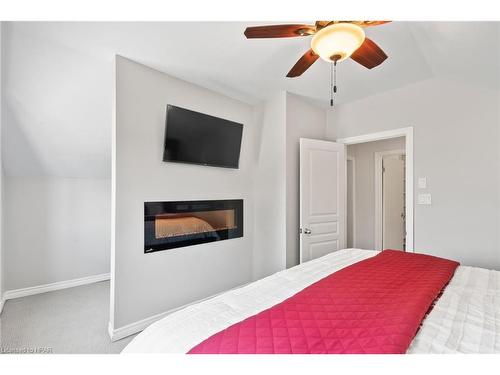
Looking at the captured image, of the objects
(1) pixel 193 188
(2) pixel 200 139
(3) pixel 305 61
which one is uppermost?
(3) pixel 305 61

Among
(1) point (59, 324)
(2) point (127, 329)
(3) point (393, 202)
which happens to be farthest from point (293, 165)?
(1) point (59, 324)

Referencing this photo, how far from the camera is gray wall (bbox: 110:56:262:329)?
205 cm

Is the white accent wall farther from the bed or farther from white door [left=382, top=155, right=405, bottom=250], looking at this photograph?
white door [left=382, top=155, right=405, bottom=250]

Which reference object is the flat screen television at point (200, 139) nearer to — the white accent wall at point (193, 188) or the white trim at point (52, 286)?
the white accent wall at point (193, 188)

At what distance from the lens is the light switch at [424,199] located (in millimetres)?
A: 2538

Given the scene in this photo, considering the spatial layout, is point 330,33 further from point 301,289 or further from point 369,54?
point 301,289

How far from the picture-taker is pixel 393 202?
14.2 ft

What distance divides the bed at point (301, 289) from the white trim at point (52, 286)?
116 inches

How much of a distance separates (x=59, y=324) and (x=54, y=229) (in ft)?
4.30

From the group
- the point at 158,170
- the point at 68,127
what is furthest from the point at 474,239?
the point at 68,127

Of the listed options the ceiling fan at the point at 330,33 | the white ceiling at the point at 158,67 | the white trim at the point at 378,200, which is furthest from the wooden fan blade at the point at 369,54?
the white trim at the point at 378,200

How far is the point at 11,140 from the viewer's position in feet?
8.14

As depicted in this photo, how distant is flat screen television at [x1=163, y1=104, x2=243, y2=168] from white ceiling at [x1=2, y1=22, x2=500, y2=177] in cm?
38

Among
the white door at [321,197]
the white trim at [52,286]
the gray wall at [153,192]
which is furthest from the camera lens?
the white door at [321,197]
